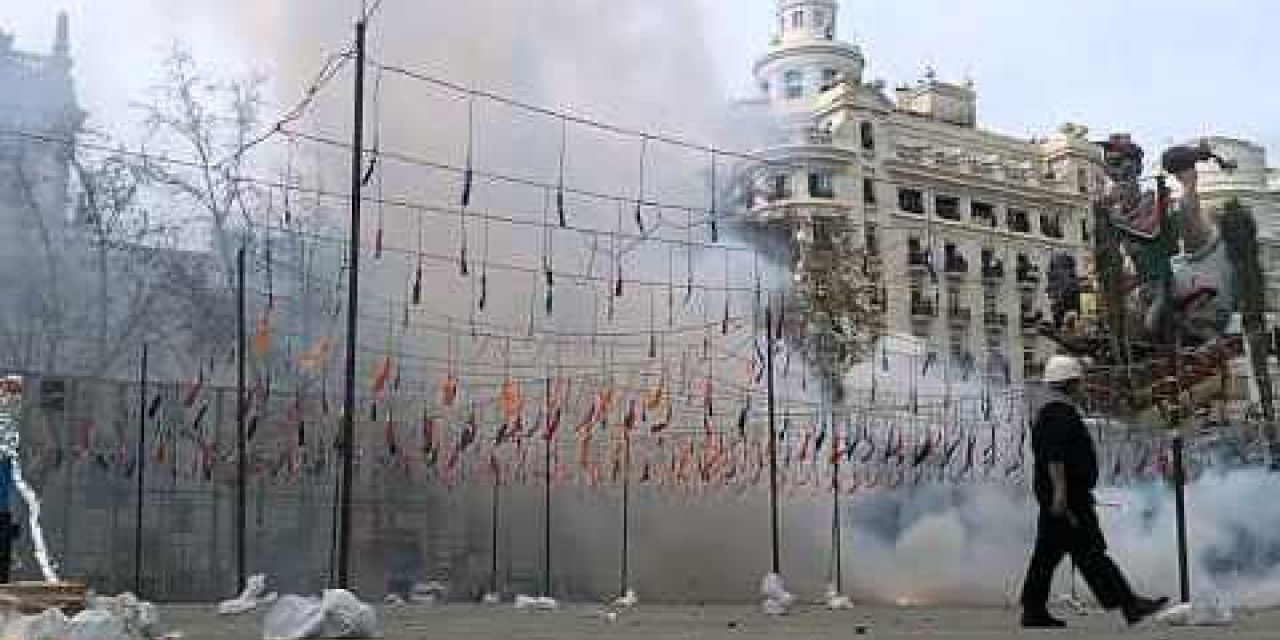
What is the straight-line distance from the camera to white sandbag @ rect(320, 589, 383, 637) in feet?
31.7

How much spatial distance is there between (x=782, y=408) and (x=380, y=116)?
43.8 ft

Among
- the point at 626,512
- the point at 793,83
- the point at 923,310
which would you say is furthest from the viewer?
the point at 793,83

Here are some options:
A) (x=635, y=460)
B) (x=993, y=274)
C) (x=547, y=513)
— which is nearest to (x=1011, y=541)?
(x=635, y=460)

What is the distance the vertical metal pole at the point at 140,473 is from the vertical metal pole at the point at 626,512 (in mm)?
8855

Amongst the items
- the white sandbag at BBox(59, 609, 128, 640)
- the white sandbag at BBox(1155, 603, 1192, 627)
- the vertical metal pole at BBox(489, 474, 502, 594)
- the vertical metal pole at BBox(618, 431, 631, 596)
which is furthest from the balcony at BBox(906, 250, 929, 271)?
the white sandbag at BBox(59, 609, 128, 640)

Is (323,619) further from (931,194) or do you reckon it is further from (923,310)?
(931,194)

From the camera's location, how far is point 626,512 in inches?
1224

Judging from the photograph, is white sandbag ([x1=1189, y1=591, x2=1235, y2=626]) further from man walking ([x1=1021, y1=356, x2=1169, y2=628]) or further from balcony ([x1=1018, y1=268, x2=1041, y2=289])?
balcony ([x1=1018, y1=268, x2=1041, y2=289])

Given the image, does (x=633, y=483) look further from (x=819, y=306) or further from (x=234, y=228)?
(x=819, y=306)

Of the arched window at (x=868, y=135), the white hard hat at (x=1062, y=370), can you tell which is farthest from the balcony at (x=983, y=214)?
the white hard hat at (x=1062, y=370)

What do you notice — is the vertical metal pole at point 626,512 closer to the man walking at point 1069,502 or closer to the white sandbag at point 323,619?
the white sandbag at point 323,619

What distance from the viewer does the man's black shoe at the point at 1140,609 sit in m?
9.44

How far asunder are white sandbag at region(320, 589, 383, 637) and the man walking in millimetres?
4165

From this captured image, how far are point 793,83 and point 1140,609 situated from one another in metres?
68.2
